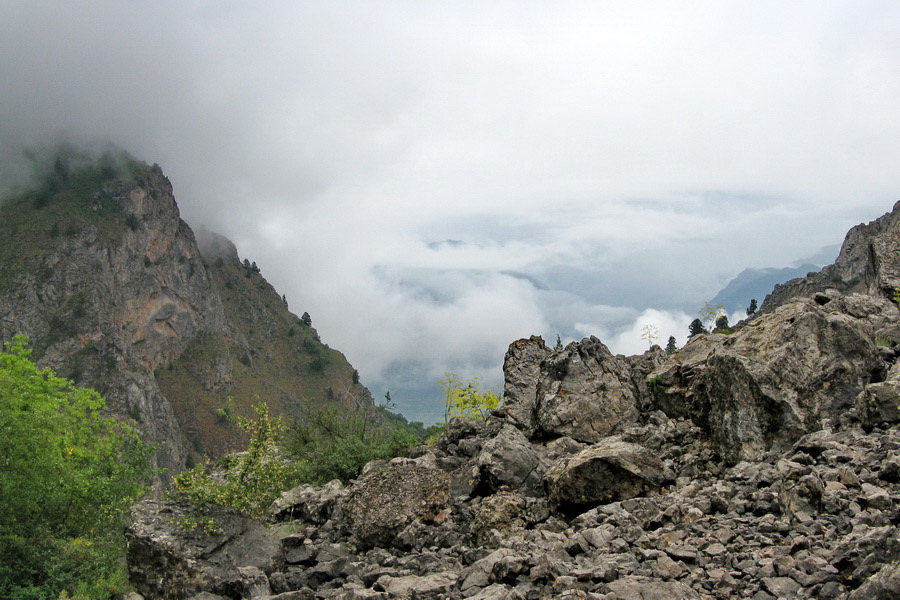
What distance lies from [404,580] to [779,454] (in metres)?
8.99

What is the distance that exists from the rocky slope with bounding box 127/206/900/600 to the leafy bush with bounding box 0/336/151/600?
234 cm

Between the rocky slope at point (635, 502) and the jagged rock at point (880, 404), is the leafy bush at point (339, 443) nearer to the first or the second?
the rocky slope at point (635, 502)

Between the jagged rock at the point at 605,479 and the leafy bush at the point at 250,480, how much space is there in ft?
25.3

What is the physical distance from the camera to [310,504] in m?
19.2

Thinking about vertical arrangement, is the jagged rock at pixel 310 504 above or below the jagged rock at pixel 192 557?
above

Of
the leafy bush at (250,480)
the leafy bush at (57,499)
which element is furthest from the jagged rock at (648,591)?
the leafy bush at (57,499)

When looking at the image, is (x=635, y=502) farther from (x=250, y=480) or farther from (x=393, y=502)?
(x=250, y=480)

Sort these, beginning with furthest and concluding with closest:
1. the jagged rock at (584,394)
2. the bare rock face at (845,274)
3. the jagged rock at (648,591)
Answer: the bare rock face at (845,274) → the jagged rock at (584,394) → the jagged rock at (648,591)

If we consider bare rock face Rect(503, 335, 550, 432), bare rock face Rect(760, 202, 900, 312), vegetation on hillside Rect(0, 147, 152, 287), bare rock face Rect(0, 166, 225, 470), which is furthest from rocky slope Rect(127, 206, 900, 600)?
vegetation on hillside Rect(0, 147, 152, 287)

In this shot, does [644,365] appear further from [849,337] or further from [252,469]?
[252,469]

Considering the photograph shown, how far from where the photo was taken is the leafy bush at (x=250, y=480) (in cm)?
1656

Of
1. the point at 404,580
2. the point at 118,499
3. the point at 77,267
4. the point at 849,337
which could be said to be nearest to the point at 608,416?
the point at 849,337

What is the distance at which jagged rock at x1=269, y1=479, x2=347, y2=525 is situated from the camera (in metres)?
18.6

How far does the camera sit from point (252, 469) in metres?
17.6
